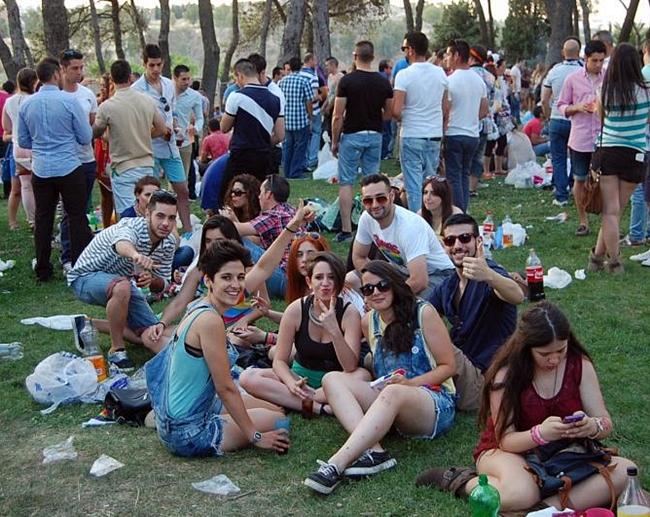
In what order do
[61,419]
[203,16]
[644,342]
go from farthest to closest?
1. [203,16]
2. [644,342]
3. [61,419]

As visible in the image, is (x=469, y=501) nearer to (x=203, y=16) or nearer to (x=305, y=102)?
(x=305, y=102)

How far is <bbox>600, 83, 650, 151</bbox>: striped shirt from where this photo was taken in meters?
7.30

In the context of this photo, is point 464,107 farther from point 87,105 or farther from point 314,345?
point 314,345

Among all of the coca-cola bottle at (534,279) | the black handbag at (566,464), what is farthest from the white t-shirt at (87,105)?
the black handbag at (566,464)

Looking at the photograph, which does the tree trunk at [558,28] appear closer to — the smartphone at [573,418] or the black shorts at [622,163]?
the black shorts at [622,163]

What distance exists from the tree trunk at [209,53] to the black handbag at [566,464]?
21023 mm

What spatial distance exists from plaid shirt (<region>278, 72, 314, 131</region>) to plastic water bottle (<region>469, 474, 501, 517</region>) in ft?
35.7

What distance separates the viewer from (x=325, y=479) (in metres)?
3.97

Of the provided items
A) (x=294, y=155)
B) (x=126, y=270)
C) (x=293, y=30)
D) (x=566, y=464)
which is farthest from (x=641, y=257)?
(x=293, y=30)

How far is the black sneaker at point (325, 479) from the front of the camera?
3945 millimetres

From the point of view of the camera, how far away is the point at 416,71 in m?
8.82

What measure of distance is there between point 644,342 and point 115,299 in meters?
3.46

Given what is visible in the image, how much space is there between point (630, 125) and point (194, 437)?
15.4ft

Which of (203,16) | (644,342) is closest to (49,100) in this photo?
(644,342)
